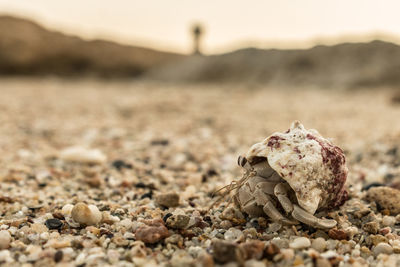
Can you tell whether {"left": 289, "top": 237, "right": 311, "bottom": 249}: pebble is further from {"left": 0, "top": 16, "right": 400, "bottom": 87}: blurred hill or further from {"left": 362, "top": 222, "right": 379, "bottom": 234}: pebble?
{"left": 0, "top": 16, "right": 400, "bottom": 87}: blurred hill

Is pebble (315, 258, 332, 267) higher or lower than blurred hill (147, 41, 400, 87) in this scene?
lower

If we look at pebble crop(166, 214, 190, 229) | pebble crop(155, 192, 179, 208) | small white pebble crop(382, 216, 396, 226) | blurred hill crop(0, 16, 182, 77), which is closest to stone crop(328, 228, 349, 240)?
small white pebble crop(382, 216, 396, 226)

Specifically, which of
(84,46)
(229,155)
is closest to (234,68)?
(84,46)

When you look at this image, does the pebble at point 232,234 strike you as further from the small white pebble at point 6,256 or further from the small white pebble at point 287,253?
the small white pebble at point 6,256

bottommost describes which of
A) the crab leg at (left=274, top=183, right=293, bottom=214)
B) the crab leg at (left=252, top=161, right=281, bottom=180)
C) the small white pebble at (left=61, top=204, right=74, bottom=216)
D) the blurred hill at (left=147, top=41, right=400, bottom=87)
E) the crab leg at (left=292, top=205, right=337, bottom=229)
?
the small white pebble at (left=61, top=204, right=74, bottom=216)

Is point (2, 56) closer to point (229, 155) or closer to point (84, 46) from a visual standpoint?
point (84, 46)

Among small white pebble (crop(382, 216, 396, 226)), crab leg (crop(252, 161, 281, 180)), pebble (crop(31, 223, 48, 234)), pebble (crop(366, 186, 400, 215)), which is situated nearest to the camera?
pebble (crop(31, 223, 48, 234))
